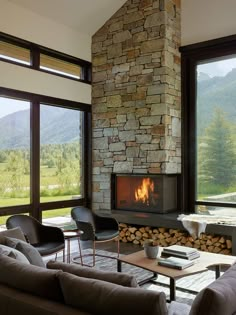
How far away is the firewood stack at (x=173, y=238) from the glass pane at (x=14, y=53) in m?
3.19

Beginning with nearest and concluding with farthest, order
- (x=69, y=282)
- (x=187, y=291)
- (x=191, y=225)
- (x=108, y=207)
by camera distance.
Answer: (x=69, y=282) < (x=187, y=291) < (x=191, y=225) < (x=108, y=207)

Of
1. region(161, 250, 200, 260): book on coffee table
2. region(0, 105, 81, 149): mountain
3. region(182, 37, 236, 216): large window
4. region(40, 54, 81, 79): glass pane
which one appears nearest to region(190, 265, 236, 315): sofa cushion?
region(161, 250, 200, 260): book on coffee table

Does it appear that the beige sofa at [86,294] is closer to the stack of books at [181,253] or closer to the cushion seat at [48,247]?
the stack of books at [181,253]

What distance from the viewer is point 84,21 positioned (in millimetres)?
6188

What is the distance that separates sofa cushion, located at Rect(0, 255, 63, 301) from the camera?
1.88 meters

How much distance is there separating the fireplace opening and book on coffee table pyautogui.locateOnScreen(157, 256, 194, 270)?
242 cm

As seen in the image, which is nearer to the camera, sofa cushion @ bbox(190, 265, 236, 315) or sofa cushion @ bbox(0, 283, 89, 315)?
sofa cushion @ bbox(190, 265, 236, 315)

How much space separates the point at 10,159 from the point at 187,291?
3256 millimetres

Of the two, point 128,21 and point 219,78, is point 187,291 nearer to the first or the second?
point 219,78

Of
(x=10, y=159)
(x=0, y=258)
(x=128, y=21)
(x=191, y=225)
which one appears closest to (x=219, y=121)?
(x=191, y=225)

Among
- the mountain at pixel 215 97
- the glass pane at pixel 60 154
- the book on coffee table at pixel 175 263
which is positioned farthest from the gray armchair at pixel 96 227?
the mountain at pixel 215 97

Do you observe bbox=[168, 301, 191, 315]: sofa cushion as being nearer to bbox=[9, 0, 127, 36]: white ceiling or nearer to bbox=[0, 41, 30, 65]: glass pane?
bbox=[0, 41, 30, 65]: glass pane

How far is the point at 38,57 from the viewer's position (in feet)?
18.6

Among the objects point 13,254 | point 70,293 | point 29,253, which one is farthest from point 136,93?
point 70,293
